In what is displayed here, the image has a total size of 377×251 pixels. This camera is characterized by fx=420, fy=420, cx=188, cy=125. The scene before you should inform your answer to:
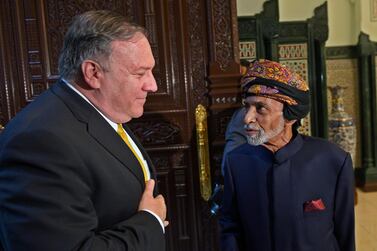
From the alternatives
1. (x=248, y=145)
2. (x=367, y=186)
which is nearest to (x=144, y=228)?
(x=248, y=145)

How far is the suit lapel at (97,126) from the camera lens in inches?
39.8

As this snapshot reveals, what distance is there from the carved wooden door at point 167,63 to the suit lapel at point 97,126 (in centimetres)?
121

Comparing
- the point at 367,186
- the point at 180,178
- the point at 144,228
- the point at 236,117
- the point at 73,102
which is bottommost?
the point at 367,186

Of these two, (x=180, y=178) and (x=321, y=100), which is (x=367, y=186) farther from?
(x=180, y=178)

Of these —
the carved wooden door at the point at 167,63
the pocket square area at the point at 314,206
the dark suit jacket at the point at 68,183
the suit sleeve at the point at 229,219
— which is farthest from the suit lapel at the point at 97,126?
the carved wooden door at the point at 167,63

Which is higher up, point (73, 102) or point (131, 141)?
point (73, 102)

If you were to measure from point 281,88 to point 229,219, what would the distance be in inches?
19.8

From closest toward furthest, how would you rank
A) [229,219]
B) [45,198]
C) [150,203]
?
[45,198], [150,203], [229,219]

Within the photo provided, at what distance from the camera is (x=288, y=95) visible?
55.9 inches

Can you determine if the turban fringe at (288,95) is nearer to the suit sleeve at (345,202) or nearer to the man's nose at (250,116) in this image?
the man's nose at (250,116)

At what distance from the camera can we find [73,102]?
1017 millimetres

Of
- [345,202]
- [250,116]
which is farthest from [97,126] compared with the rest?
[345,202]

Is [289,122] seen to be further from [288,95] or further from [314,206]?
[314,206]

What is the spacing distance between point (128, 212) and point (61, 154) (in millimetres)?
241
